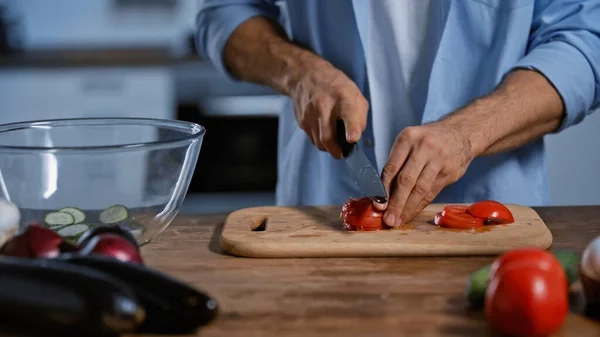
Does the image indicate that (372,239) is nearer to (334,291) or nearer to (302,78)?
(334,291)

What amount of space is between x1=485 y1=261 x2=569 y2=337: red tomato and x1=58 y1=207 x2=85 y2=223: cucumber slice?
64 cm

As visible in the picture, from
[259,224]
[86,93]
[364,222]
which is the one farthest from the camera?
[86,93]

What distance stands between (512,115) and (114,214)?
0.73 meters

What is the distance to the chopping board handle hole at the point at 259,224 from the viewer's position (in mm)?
1414

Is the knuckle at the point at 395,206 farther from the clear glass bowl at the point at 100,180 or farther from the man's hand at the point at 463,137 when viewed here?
the clear glass bowl at the point at 100,180

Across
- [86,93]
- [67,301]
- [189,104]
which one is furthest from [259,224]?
[86,93]

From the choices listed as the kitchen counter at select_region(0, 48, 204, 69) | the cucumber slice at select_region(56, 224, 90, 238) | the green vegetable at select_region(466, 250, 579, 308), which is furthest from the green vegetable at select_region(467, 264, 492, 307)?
the kitchen counter at select_region(0, 48, 204, 69)

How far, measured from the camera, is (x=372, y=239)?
1.22 meters

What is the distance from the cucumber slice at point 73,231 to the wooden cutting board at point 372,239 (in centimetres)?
21

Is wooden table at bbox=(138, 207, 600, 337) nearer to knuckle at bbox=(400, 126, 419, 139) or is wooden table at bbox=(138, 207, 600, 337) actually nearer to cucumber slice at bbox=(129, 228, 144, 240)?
cucumber slice at bbox=(129, 228, 144, 240)

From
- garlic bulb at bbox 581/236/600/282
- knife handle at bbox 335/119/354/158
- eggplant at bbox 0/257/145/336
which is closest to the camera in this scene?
eggplant at bbox 0/257/145/336

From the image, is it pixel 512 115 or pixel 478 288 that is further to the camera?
pixel 512 115

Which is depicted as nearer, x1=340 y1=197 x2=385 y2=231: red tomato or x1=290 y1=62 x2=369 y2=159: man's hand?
x1=340 y1=197 x2=385 y2=231: red tomato

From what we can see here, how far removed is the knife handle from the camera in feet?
4.76
